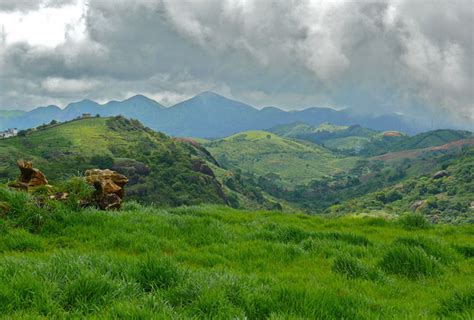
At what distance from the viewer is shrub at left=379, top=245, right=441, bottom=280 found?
9594 mm

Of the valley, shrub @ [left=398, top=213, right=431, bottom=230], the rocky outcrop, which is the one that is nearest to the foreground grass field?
the valley

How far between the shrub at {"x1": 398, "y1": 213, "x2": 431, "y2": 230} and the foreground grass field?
173 inches

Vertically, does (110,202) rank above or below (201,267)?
above

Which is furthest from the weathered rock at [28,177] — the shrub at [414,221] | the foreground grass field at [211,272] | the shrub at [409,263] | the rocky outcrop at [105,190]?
the shrub at [414,221]

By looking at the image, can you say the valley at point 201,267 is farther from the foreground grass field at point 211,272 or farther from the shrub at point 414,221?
the shrub at point 414,221

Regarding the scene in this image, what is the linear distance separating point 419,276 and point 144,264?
6.70m

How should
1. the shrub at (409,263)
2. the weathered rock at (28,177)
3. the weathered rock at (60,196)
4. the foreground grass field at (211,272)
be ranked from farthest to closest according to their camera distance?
1. the weathered rock at (28,177)
2. the weathered rock at (60,196)
3. the shrub at (409,263)
4. the foreground grass field at (211,272)

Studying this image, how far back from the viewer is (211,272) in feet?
25.2

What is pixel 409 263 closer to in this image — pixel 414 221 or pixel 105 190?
pixel 414 221

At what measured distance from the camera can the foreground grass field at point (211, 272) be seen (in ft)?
19.2

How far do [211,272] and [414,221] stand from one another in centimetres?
1385

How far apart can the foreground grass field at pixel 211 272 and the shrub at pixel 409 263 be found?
30 millimetres

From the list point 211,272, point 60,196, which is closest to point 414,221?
point 211,272

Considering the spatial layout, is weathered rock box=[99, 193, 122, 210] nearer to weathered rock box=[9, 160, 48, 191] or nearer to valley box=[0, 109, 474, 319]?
valley box=[0, 109, 474, 319]
